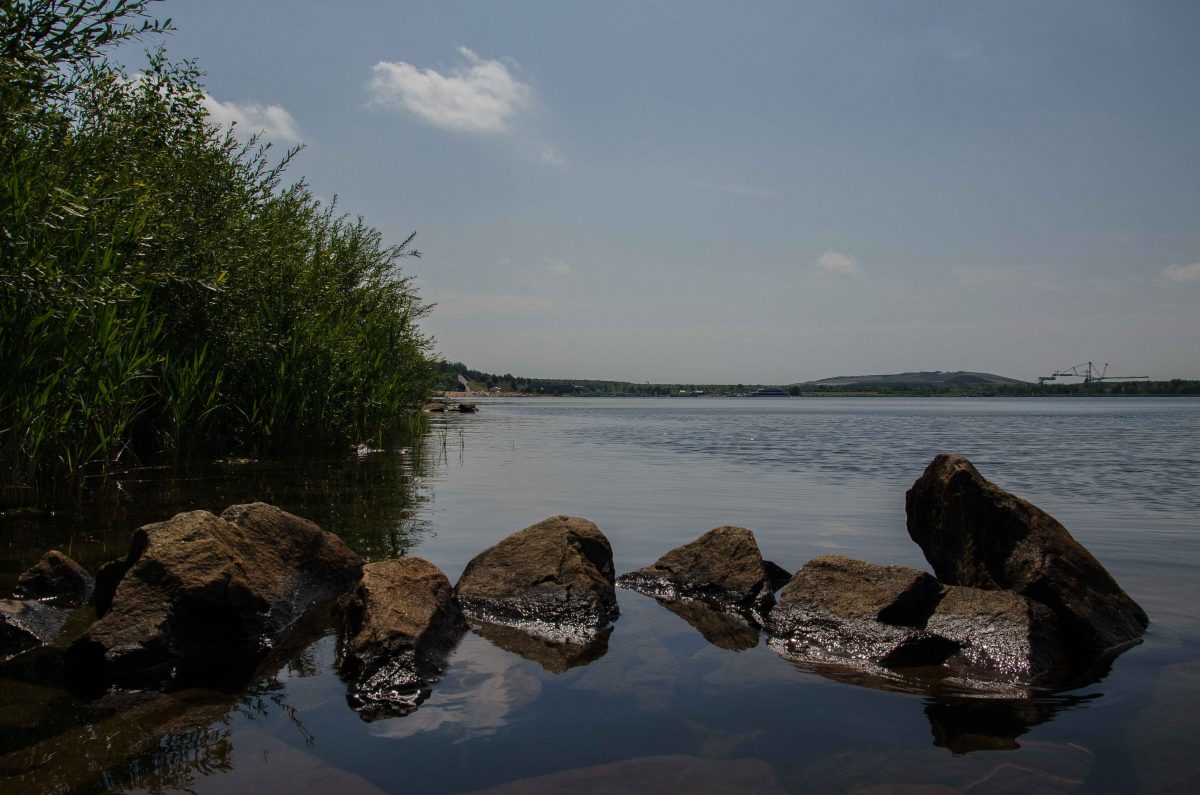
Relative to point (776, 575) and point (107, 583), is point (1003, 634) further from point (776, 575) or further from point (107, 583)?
point (107, 583)

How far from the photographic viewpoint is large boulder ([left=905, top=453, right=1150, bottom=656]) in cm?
677

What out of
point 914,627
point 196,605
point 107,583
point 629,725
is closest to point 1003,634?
point 914,627

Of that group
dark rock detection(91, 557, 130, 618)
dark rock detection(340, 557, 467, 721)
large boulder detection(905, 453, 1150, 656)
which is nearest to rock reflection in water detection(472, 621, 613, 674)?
dark rock detection(340, 557, 467, 721)

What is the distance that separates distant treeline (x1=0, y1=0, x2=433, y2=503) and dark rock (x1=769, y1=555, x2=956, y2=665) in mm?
8534

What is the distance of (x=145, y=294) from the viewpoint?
504 inches

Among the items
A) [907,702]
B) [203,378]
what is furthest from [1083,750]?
[203,378]

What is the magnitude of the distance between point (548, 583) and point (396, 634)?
1982 mm

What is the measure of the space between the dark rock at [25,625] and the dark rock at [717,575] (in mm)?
5206

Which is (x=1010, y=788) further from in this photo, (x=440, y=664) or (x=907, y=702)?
(x=440, y=664)

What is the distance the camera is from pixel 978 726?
5.07 m

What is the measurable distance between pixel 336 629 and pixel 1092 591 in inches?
256

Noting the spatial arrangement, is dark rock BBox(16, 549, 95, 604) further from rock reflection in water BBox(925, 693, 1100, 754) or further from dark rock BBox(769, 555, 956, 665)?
rock reflection in water BBox(925, 693, 1100, 754)

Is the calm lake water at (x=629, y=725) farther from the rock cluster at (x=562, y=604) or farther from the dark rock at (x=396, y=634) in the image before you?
the rock cluster at (x=562, y=604)

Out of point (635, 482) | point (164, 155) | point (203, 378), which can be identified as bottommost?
point (635, 482)
